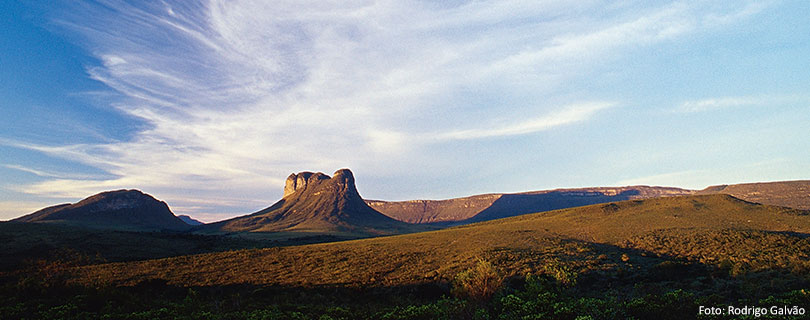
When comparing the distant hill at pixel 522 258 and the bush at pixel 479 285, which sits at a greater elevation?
the bush at pixel 479 285

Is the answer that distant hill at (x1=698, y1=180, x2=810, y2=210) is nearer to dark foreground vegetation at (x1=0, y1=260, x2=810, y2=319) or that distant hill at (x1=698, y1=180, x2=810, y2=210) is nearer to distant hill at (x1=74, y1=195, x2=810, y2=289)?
distant hill at (x1=74, y1=195, x2=810, y2=289)

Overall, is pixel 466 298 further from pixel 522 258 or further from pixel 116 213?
pixel 116 213

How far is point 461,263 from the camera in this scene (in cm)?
3309

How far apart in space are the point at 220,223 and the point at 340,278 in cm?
17547

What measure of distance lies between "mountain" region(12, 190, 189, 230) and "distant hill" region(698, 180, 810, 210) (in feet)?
856

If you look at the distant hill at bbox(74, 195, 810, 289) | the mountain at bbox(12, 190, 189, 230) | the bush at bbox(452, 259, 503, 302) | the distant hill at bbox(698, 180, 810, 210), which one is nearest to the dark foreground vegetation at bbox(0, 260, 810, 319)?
the bush at bbox(452, 259, 503, 302)

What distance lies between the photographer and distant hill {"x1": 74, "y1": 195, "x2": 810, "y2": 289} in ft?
95.2

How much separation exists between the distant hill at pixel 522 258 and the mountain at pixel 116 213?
14326 centimetres

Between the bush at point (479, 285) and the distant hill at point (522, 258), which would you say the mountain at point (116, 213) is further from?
the bush at point (479, 285)

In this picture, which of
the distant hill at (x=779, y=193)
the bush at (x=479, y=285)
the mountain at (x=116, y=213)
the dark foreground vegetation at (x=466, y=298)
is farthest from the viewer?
the mountain at (x=116, y=213)

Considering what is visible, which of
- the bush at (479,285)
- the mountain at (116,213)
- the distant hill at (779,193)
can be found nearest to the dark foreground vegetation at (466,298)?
the bush at (479,285)

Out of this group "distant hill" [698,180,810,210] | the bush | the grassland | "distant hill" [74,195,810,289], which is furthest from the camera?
"distant hill" [698,180,810,210]

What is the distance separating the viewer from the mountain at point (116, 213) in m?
153

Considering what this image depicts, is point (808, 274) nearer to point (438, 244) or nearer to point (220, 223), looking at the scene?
point (438, 244)
